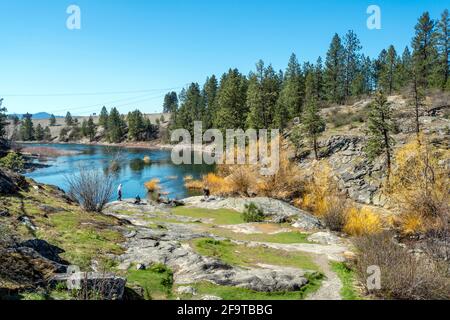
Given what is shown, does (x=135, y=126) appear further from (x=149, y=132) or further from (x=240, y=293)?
(x=240, y=293)

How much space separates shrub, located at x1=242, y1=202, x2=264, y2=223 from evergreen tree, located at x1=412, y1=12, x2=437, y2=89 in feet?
204

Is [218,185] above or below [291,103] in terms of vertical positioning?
below

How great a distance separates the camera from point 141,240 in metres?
18.6

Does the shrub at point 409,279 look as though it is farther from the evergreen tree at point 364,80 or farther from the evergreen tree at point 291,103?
the evergreen tree at point 364,80

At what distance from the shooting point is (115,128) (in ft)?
474

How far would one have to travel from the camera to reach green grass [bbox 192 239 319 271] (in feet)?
57.4

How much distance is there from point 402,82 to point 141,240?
84.5 meters

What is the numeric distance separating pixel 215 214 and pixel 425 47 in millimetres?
71463

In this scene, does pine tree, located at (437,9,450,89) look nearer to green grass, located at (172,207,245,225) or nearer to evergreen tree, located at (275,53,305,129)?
evergreen tree, located at (275,53,305,129)

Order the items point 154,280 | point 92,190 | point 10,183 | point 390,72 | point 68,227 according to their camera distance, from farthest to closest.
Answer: point 390,72 → point 92,190 → point 10,183 → point 68,227 → point 154,280

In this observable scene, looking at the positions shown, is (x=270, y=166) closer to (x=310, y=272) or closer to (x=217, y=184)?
(x=217, y=184)

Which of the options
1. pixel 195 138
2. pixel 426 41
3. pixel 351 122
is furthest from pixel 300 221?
pixel 195 138

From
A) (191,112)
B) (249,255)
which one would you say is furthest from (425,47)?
(249,255)

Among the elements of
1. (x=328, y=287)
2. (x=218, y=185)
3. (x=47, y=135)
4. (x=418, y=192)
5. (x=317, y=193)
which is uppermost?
(x=47, y=135)
